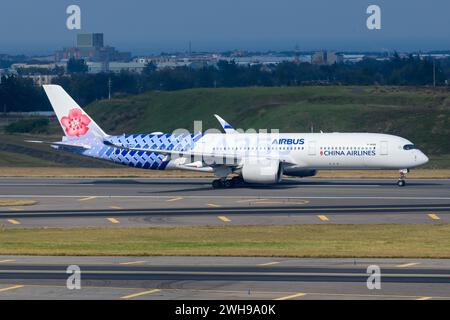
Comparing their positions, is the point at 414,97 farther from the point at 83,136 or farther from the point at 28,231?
the point at 28,231

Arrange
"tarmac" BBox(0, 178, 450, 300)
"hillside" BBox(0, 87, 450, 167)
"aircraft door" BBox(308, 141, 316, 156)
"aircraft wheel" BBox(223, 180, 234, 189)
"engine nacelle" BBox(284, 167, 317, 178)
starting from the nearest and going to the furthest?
"tarmac" BBox(0, 178, 450, 300) → "aircraft door" BBox(308, 141, 316, 156) → "aircraft wheel" BBox(223, 180, 234, 189) → "engine nacelle" BBox(284, 167, 317, 178) → "hillside" BBox(0, 87, 450, 167)

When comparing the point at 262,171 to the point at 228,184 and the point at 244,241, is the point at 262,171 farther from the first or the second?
the point at 244,241

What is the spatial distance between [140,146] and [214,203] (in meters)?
14.6

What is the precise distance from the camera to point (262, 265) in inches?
1564

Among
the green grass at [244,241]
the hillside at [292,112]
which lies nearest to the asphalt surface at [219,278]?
the green grass at [244,241]

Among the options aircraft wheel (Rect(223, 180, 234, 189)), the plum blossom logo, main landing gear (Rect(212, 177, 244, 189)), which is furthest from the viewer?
the plum blossom logo

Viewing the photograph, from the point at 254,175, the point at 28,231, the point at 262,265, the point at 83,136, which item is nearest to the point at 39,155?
the point at 83,136

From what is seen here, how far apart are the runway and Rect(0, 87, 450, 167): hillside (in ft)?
83.0

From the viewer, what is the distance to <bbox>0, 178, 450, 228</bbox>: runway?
56.6 m

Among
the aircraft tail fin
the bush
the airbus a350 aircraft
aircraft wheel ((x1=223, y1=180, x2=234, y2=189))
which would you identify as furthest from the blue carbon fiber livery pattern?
the bush

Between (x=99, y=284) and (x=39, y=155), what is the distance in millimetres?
83430

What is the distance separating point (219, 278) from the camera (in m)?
36.5

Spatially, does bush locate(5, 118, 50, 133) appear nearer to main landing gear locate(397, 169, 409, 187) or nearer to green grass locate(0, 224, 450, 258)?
main landing gear locate(397, 169, 409, 187)

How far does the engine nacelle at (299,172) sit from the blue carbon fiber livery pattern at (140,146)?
6989mm
